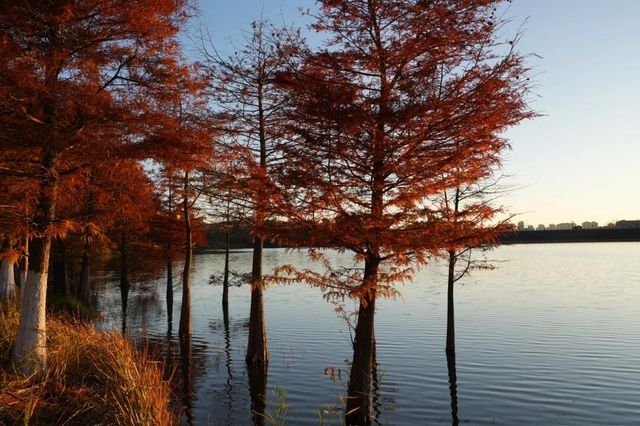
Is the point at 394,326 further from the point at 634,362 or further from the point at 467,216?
the point at 467,216

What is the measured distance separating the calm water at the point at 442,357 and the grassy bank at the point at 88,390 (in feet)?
6.33

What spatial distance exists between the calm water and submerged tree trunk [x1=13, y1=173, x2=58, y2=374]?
3600 mm

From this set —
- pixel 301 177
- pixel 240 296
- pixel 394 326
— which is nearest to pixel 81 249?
pixel 240 296

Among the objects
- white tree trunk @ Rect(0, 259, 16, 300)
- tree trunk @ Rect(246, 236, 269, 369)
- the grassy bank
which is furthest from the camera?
white tree trunk @ Rect(0, 259, 16, 300)

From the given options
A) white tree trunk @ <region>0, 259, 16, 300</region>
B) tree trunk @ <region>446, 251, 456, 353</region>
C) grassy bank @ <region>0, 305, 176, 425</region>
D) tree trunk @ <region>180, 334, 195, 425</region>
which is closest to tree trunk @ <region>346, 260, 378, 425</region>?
tree trunk @ <region>180, 334, 195, 425</region>

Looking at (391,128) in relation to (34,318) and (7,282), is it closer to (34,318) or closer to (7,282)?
(34,318)

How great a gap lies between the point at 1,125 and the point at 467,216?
9627 mm

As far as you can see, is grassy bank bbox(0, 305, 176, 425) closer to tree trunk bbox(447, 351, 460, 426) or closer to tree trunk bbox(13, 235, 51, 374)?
tree trunk bbox(13, 235, 51, 374)

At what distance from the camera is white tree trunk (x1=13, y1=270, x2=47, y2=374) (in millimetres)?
10344

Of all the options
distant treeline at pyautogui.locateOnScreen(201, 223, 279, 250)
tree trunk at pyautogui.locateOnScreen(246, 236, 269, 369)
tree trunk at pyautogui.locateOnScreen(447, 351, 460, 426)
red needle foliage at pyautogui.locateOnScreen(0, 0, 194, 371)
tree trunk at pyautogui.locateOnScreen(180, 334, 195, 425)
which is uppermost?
red needle foliage at pyautogui.locateOnScreen(0, 0, 194, 371)

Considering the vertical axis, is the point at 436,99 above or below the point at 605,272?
above

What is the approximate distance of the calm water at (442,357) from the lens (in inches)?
559

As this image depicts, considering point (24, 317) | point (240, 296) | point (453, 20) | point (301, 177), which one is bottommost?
point (240, 296)

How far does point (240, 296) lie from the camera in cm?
4512
